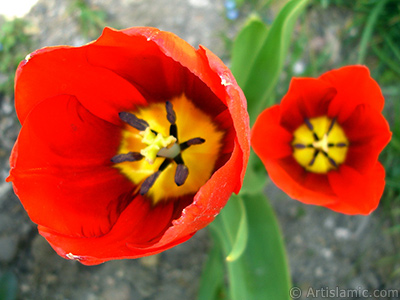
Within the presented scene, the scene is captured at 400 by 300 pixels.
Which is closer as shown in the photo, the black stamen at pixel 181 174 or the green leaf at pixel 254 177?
the black stamen at pixel 181 174

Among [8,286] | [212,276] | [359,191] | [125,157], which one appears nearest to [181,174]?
[125,157]

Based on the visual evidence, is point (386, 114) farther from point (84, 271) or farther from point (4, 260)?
point (4, 260)

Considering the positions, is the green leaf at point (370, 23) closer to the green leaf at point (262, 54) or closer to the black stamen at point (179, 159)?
the green leaf at point (262, 54)

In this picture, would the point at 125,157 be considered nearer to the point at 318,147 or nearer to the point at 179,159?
the point at 179,159

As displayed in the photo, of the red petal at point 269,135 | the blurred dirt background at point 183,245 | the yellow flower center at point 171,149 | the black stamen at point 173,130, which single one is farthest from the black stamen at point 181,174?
the blurred dirt background at point 183,245

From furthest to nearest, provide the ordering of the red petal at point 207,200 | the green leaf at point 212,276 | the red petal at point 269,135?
the green leaf at point 212,276
the red petal at point 269,135
the red petal at point 207,200

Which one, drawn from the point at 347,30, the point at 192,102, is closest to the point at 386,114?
the point at 347,30

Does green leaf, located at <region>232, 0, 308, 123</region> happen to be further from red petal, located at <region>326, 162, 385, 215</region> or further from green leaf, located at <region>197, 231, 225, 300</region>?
green leaf, located at <region>197, 231, 225, 300</region>
